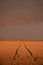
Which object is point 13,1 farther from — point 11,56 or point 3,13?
point 11,56

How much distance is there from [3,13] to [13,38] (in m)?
0.35

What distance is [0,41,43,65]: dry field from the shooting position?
1.46 meters

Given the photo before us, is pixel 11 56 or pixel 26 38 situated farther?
pixel 26 38

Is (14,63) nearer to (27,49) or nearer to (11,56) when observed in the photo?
(11,56)

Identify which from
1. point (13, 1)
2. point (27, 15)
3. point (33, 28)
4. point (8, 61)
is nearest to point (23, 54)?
point (8, 61)

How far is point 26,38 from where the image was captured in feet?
5.27

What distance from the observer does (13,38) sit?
5.34 feet

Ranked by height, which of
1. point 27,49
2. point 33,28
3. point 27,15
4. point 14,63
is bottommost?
point 14,63

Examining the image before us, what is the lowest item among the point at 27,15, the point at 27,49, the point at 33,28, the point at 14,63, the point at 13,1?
the point at 14,63

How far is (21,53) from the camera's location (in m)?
1.50

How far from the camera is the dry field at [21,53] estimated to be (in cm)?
146

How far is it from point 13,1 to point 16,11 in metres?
0.14

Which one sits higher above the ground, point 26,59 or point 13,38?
point 13,38

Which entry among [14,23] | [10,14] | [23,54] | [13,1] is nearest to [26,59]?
[23,54]
